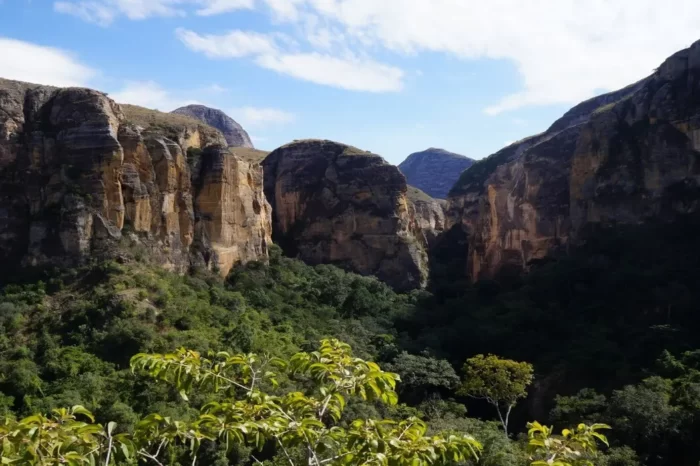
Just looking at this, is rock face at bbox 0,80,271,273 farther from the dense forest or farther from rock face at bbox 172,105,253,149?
rock face at bbox 172,105,253,149

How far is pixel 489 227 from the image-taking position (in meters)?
50.2

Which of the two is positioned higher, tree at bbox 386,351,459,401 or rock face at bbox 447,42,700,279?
rock face at bbox 447,42,700,279

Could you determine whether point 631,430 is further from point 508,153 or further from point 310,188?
point 508,153

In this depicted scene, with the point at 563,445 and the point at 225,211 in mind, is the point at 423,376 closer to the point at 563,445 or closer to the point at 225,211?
the point at 225,211

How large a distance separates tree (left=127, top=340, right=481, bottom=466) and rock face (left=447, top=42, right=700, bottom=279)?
36.8 metres

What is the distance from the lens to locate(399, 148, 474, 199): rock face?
114625 millimetres

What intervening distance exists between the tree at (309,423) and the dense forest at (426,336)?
1126 cm

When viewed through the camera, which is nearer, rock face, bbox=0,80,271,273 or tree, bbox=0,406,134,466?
tree, bbox=0,406,134,466

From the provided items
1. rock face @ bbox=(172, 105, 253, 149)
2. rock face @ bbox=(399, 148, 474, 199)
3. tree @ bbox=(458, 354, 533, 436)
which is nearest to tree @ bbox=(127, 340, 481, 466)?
tree @ bbox=(458, 354, 533, 436)

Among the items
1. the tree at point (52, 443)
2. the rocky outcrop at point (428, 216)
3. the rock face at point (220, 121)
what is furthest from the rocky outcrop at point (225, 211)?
the rock face at point (220, 121)

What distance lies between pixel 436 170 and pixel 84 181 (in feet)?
322

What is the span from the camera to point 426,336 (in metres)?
31.7

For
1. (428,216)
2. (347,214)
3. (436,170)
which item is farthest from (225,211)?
(436,170)

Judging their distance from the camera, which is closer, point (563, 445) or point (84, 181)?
point (563, 445)
